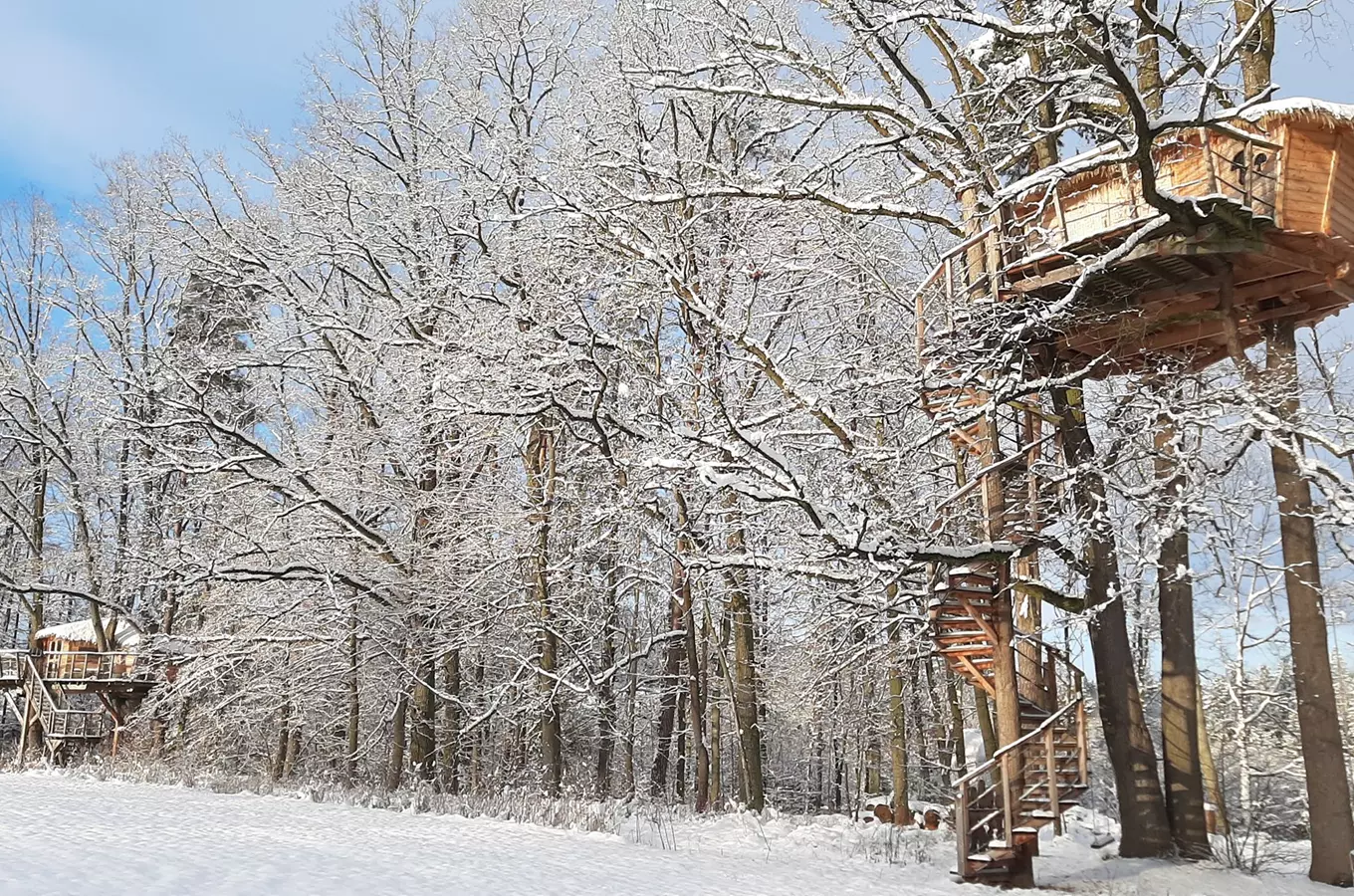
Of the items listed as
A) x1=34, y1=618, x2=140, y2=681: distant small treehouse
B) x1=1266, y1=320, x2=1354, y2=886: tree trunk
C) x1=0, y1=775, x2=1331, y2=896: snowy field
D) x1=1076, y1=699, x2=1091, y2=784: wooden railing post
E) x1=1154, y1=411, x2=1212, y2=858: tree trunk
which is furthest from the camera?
x1=34, y1=618, x2=140, y2=681: distant small treehouse

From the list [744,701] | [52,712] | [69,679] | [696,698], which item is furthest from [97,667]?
[744,701]

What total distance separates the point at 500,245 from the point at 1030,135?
10.2 m

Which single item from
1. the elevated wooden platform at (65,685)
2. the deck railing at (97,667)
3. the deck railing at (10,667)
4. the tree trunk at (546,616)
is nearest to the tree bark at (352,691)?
the tree trunk at (546,616)

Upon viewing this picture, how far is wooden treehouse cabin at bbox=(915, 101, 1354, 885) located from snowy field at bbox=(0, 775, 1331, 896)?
4.20ft

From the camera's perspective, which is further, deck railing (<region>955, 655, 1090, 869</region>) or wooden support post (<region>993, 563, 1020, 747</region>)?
wooden support post (<region>993, 563, 1020, 747</region>)

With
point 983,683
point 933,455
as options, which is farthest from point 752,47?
point 983,683

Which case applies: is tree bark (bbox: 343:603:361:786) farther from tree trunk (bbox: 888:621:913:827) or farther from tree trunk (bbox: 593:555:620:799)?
tree trunk (bbox: 888:621:913:827)

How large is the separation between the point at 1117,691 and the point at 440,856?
8.12 metres

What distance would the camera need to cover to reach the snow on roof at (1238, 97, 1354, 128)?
1079 centimetres

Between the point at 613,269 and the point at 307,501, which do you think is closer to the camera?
the point at 613,269

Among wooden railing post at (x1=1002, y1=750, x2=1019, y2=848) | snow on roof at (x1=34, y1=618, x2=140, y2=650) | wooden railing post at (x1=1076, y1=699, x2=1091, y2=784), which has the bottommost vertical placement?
wooden railing post at (x1=1002, y1=750, x2=1019, y2=848)

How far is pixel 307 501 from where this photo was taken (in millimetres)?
18891

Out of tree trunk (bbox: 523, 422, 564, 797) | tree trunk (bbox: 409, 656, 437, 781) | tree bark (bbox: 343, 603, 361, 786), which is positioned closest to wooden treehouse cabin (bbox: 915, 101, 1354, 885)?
tree trunk (bbox: 523, 422, 564, 797)

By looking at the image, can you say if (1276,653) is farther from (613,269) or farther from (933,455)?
(613,269)
